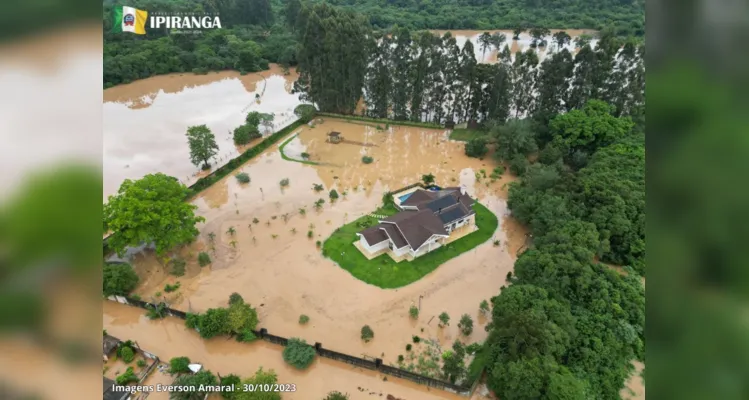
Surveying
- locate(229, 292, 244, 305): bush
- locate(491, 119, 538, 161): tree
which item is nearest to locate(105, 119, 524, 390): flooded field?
locate(229, 292, 244, 305): bush

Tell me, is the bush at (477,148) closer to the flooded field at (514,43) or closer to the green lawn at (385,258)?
the green lawn at (385,258)

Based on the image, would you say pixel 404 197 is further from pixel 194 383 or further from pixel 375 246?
pixel 194 383

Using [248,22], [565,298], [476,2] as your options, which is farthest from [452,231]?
[476,2]

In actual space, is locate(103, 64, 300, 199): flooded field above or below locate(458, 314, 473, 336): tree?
above

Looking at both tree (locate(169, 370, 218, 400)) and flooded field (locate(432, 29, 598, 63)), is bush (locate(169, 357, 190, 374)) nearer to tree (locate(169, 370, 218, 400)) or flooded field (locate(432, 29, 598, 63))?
tree (locate(169, 370, 218, 400))

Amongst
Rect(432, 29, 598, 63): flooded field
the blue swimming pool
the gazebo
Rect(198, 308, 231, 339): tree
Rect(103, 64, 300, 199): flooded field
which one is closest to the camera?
Rect(198, 308, 231, 339): tree

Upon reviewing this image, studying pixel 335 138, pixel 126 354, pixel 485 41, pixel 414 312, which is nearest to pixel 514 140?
pixel 335 138
